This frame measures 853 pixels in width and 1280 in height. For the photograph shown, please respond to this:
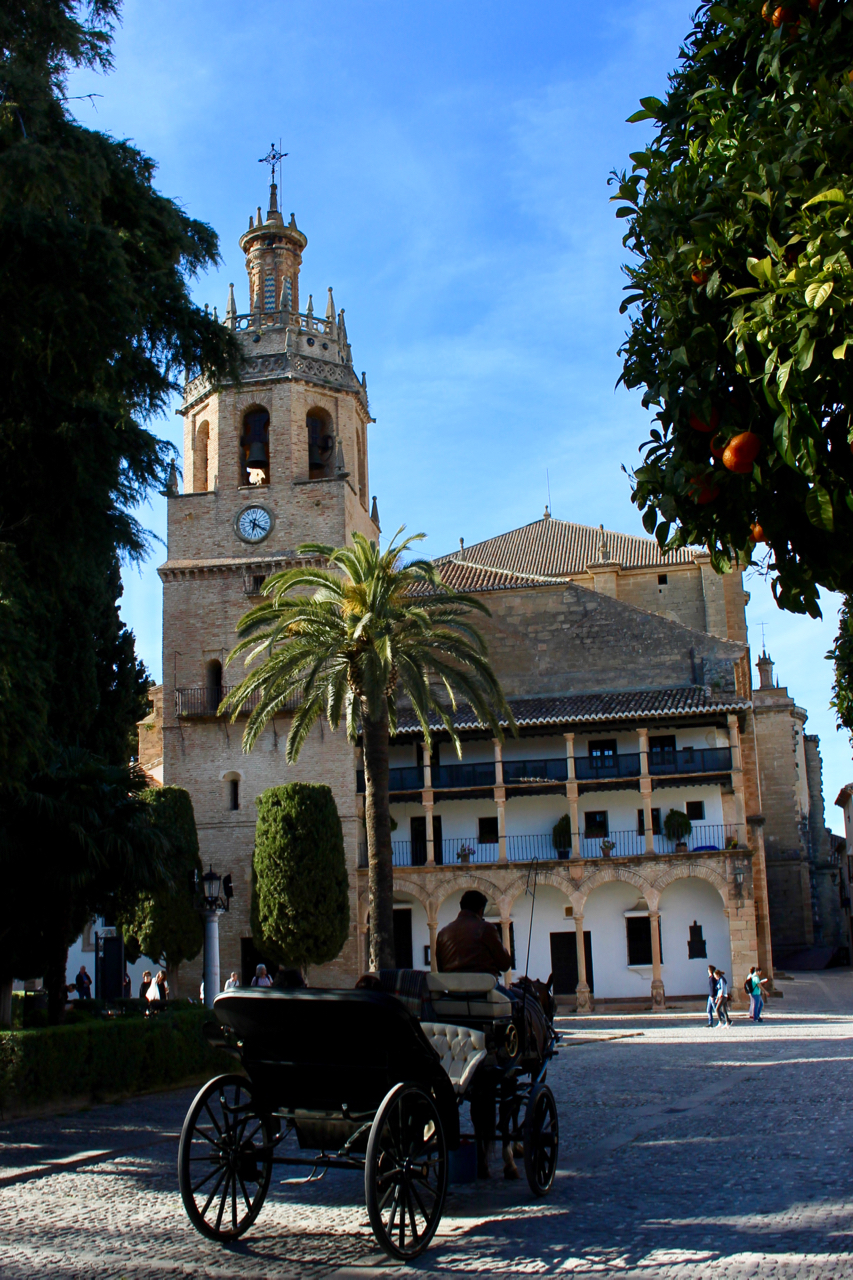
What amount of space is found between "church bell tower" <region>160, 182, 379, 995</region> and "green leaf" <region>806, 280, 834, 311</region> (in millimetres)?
31926

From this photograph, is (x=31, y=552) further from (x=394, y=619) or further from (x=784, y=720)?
(x=784, y=720)

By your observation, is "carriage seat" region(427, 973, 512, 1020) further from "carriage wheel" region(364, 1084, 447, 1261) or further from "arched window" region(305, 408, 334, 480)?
"arched window" region(305, 408, 334, 480)

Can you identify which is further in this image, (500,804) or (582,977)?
(500,804)

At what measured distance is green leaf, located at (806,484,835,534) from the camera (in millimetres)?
4121

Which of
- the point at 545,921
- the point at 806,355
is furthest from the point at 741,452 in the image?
the point at 545,921

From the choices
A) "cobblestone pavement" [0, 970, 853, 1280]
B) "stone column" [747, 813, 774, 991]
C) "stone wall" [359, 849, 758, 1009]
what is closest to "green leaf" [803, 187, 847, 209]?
"cobblestone pavement" [0, 970, 853, 1280]

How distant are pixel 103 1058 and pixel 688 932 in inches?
895

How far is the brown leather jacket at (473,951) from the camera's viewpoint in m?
8.05

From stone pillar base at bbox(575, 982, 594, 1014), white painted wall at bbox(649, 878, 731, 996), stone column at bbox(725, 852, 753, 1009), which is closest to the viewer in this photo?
stone column at bbox(725, 852, 753, 1009)

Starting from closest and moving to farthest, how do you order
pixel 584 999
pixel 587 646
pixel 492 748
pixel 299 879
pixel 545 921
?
pixel 299 879
pixel 584 999
pixel 545 921
pixel 492 748
pixel 587 646

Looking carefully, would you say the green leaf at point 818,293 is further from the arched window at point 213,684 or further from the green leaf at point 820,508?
the arched window at point 213,684

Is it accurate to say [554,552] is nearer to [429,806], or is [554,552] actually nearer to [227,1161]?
[429,806]

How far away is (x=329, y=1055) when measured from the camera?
6570 millimetres

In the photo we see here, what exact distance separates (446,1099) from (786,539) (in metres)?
3.62
